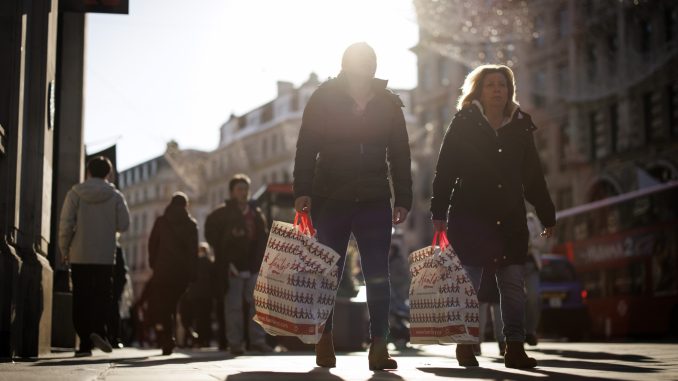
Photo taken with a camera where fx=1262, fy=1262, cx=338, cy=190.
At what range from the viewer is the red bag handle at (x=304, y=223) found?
7668mm

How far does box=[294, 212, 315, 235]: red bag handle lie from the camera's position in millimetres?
7668

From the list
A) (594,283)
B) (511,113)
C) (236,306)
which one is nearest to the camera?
(511,113)

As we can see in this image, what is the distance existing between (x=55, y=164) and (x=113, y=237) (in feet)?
16.6

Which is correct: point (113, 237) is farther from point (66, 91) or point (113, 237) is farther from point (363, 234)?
point (66, 91)

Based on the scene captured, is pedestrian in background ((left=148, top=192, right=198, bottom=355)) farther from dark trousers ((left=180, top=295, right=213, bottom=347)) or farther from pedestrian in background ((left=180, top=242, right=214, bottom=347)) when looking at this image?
dark trousers ((left=180, top=295, right=213, bottom=347))

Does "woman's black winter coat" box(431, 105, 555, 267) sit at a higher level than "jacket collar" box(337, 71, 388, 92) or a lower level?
lower

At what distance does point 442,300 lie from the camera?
776cm

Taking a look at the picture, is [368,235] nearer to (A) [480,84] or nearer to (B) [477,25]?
(A) [480,84]

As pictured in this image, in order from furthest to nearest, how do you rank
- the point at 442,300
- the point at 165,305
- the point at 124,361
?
the point at 165,305, the point at 124,361, the point at 442,300

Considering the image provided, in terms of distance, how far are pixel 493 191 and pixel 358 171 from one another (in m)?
0.90

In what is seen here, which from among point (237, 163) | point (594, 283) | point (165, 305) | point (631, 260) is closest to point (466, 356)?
point (165, 305)

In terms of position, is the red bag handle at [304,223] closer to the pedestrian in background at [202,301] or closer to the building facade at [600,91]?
the pedestrian in background at [202,301]

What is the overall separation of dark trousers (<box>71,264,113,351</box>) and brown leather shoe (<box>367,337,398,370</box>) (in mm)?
4382

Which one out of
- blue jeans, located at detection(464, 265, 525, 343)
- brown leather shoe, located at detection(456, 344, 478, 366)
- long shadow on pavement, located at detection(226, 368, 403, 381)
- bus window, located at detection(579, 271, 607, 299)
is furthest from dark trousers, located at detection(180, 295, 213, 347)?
long shadow on pavement, located at detection(226, 368, 403, 381)
